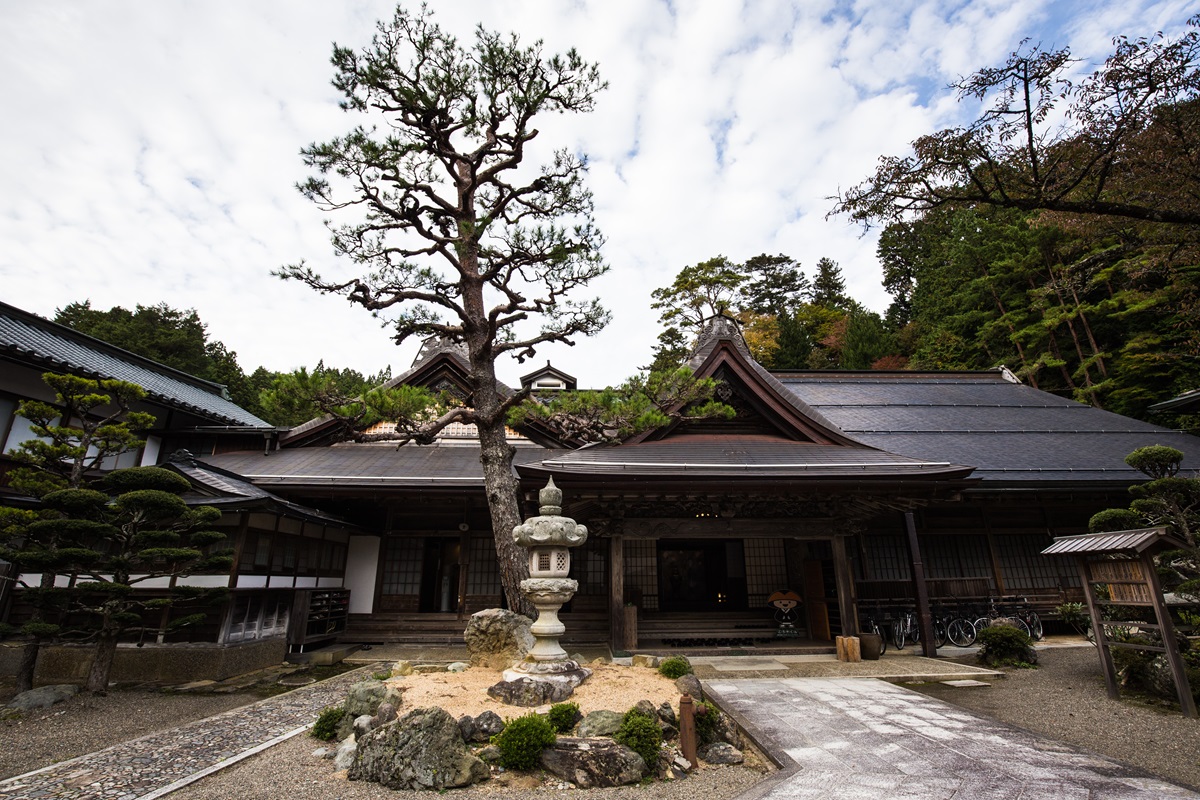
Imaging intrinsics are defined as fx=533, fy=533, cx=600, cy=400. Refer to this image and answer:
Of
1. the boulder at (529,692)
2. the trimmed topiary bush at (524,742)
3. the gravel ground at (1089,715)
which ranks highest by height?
the boulder at (529,692)

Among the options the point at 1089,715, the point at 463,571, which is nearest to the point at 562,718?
the point at 1089,715

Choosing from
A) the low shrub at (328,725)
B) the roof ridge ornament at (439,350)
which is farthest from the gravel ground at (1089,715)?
the roof ridge ornament at (439,350)

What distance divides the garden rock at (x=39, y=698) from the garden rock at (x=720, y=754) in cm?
800

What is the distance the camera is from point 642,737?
15.0 feet

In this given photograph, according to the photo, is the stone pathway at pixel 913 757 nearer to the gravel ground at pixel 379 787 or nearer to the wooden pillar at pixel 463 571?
the gravel ground at pixel 379 787

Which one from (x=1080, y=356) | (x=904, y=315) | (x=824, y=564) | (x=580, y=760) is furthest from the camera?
(x=904, y=315)

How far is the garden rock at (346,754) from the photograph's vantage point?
15.2 ft

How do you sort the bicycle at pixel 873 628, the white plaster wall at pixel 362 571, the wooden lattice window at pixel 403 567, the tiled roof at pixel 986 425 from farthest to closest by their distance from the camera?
the tiled roof at pixel 986 425, the wooden lattice window at pixel 403 567, the white plaster wall at pixel 362 571, the bicycle at pixel 873 628

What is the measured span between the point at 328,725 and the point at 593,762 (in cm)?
287

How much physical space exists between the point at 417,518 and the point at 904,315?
36212 mm

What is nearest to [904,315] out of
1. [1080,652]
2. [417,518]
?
[1080,652]

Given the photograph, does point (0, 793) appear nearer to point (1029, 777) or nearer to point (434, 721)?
point (434, 721)

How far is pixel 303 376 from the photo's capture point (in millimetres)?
6523

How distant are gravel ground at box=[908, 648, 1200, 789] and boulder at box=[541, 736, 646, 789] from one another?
13.6 feet
